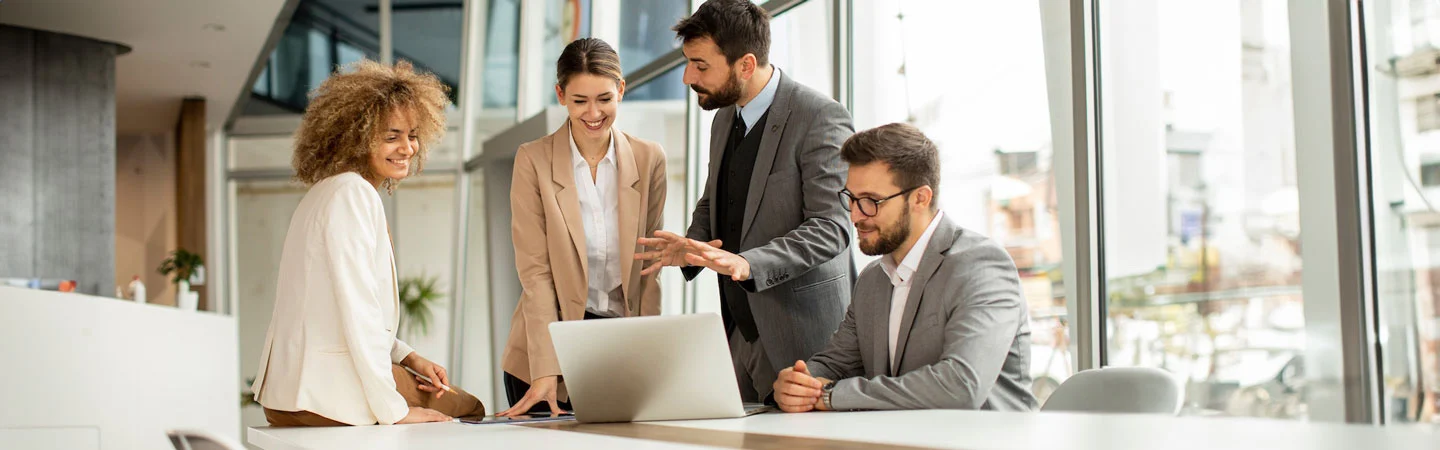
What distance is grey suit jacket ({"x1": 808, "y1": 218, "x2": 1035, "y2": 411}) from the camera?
2166mm

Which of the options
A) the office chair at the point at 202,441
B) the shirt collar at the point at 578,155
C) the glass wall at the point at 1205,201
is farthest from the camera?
the glass wall at the point at 1205,201

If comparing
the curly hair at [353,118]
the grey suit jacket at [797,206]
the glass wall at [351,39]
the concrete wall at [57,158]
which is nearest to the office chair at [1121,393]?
the grey suit jacket at [797,206]

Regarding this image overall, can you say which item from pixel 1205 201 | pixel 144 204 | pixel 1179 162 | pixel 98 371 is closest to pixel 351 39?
pixel 144 204

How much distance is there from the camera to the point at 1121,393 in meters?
2.21

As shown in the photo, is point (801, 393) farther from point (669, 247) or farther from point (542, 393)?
point (542, 393)

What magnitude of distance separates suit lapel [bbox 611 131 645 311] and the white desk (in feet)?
2.73

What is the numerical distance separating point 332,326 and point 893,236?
1194mm

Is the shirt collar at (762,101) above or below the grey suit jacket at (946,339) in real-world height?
above

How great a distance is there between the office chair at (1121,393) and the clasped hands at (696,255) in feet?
2.34

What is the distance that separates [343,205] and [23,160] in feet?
22.3

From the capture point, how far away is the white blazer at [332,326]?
2.10 metres

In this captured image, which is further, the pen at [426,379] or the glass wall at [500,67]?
the glass wall at [500,67]

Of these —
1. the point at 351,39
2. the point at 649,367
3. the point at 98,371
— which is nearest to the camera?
the point at 649,367

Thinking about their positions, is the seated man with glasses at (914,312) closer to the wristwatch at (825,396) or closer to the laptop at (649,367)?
the wristwatch at (825,396)
